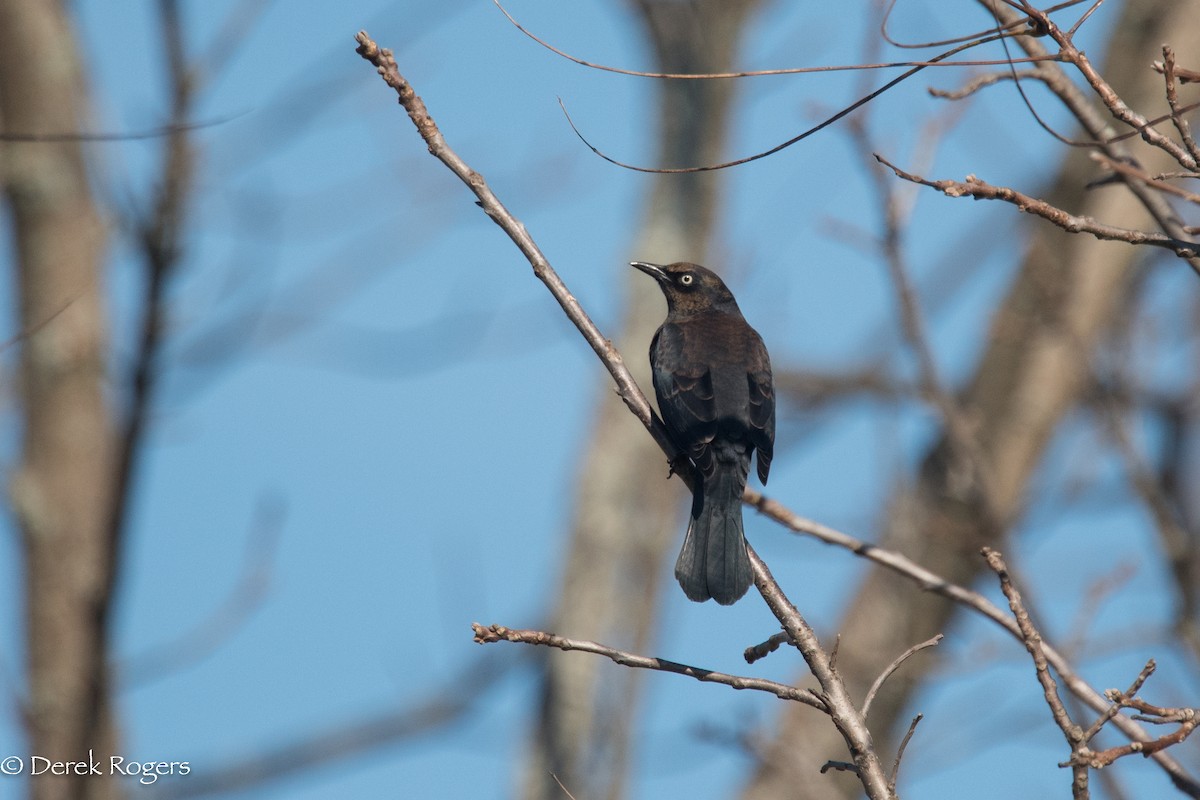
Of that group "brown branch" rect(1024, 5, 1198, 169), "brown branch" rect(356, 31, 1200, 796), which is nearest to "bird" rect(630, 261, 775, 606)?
"brown branch" rect(356, 31, 1200, 796)

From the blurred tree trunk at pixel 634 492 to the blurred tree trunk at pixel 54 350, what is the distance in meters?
3.33

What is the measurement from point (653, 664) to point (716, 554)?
3.23 feet

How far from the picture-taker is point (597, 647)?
2.57 m

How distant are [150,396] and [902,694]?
5.64 m

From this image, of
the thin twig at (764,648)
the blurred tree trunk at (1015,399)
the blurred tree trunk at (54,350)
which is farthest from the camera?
the blurred tree trunk at (1015,399)

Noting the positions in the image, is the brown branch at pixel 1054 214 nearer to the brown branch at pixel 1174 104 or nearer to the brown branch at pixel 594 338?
the brown branch at pixel 1174 104

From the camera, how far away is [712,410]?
446cm

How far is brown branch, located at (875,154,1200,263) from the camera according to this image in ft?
7.90

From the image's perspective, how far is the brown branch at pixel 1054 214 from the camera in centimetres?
241

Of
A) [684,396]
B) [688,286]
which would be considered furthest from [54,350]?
[684,396]

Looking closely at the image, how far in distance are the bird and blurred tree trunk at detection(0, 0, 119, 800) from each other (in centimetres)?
285

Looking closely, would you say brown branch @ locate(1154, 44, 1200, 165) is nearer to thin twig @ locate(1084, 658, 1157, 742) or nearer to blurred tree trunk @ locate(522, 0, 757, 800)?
thin twig @ locate(1084, 658, 1157, 742)

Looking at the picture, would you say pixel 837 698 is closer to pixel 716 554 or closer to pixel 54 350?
pixel 716 554

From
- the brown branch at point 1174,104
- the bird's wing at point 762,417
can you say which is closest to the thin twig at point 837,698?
the brown branch at point 1174,104
